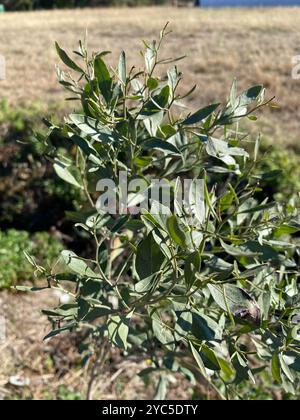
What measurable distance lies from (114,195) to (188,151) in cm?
26

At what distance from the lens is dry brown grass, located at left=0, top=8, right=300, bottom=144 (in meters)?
5.96

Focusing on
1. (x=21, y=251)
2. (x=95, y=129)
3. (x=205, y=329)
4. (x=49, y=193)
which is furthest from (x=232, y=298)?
(x=49, y=193)

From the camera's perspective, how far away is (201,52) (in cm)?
839

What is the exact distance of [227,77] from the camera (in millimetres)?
6836

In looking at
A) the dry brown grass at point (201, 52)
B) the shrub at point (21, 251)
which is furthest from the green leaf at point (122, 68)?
the dry brown grass at point (201, 52)

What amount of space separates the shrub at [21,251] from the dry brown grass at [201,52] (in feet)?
5.78

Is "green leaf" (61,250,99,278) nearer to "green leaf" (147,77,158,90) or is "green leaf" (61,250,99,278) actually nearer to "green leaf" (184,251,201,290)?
"green leaf" (184,251,201,290)

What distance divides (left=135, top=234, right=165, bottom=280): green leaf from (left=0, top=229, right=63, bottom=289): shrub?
6.22 ft

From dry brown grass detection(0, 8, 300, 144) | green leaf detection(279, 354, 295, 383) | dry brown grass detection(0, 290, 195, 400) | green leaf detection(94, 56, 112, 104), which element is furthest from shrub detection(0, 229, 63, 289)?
green leaf detection(279, 354, 295, 383)

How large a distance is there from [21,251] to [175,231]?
2233 mm

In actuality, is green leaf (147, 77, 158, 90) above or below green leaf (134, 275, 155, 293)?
above

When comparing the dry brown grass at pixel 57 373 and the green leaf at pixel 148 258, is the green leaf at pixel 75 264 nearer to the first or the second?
the green leaf at pixel 148 258

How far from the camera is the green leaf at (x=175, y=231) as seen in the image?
0.94m

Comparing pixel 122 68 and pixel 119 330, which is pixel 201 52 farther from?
pixel 119 330
